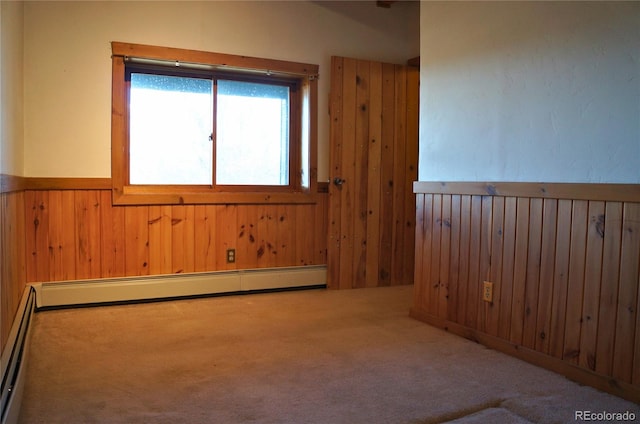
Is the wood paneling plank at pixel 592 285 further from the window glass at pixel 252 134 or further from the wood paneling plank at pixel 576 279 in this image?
Answer: the window glass at pixel 252 134

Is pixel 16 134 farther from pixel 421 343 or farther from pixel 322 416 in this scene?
pixel 421 343

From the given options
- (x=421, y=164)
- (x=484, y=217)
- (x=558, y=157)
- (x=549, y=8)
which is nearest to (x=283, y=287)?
(x=421, y=164)

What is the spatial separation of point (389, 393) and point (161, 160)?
248 cm

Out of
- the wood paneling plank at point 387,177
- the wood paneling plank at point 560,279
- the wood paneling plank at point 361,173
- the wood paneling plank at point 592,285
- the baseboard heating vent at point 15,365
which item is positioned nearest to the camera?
the baseboard heating vent at point 15,365

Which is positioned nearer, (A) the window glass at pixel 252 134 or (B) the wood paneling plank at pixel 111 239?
(B) the wood paneling plank at pixel 111 239

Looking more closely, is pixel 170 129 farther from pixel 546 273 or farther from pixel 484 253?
pixel 546 273

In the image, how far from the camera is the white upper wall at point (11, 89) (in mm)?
2137

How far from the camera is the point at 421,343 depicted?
2645mm

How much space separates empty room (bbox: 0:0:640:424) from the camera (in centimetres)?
199

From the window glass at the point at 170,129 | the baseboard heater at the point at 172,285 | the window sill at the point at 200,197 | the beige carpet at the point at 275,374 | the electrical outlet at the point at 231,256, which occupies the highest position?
the window glass at the point at 170,129

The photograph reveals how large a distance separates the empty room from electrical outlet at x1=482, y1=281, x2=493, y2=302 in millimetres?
14

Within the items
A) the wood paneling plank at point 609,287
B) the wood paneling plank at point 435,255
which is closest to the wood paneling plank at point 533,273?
the wood paneling plank at point 609,287

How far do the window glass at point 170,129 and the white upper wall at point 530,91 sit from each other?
5.50 feet

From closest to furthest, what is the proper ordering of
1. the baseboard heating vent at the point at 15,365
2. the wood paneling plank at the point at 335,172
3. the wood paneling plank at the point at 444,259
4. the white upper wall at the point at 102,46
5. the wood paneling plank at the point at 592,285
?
the baseboard heating vent at the point at 15,365 → the wood paneling plank at the point at 592,285 → the wood paneling plank at the point at 444,259 → the white upper wall at the point at 102,46 → the wood paneling plank at the point at 335,172
